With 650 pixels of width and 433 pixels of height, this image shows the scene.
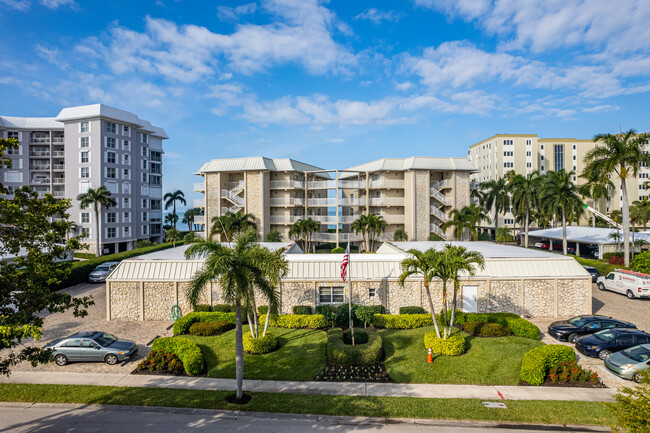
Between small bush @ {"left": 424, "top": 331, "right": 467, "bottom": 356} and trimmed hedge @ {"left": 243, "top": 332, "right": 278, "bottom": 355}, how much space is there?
26.1 ft

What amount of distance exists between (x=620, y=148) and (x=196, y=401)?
40688 mm

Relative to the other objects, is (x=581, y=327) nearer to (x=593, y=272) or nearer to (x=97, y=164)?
(x=593, y=272)

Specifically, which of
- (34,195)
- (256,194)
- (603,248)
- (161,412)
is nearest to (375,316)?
(161,412)

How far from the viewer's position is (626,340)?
666 inches

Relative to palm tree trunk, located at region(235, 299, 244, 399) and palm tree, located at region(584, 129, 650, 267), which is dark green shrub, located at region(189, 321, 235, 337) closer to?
palm tree trunk, located at region(235, 299, 244, 399)

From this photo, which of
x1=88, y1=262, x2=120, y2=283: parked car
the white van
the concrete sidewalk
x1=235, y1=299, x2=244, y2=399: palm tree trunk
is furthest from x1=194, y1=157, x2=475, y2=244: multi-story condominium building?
x1=235, y1=299, x2=244, y2=399: palm tree trunk

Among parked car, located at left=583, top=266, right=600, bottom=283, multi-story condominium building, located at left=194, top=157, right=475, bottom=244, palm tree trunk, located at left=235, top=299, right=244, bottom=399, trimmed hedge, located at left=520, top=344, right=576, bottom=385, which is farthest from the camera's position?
multi-story condominium building, located at left=194, top=157, right=475, bottom=244

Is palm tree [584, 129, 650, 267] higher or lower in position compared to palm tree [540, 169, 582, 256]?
higher

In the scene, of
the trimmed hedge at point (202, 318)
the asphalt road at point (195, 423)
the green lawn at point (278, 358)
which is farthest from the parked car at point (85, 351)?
the asphalt road at point (195, 423)

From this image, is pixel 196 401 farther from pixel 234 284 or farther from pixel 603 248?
pixel 603 248

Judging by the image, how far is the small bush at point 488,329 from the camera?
62.2 ft

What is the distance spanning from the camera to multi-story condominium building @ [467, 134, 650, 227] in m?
78.5

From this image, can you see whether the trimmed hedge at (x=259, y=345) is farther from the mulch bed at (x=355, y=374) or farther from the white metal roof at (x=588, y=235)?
the white metal roof at (x=588, y=235)

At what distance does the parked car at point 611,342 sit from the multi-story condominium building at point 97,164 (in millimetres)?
56047
